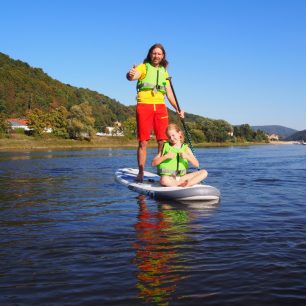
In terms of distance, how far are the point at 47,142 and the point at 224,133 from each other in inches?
2974

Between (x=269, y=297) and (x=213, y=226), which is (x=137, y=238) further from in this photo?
(x=269, y=297)

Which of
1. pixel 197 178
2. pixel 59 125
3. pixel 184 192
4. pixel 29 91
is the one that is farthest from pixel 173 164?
pixel 29 91

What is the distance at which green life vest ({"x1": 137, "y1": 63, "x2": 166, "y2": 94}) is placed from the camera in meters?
10.3

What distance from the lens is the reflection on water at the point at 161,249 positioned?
3359 mm

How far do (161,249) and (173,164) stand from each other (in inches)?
164

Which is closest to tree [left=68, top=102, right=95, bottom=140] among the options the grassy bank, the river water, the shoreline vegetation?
the shoreline vegetation

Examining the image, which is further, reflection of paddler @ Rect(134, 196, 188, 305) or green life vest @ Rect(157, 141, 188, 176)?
green life vest @ Rect(157, 141, 188, 176)

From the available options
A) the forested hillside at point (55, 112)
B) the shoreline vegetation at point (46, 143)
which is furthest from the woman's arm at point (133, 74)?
the forested hillside at point (55, 112)

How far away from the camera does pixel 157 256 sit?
165 inches

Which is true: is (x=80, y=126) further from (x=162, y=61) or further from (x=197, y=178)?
(x=197, y=178)

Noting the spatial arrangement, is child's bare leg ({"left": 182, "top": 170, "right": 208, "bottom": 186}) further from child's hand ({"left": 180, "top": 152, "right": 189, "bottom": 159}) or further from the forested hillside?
the forested hillside

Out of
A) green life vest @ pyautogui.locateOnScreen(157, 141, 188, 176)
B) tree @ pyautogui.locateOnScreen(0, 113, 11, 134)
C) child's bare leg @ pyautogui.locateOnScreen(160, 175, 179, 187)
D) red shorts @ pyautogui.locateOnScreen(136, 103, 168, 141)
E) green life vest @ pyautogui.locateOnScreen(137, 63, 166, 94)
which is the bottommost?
child's bare leg @ pyautogui.locateOnScreen(160, 175, 179, 187)

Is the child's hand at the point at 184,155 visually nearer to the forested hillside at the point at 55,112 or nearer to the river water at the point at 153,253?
the river water at the point at 153,253

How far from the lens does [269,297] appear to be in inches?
125
